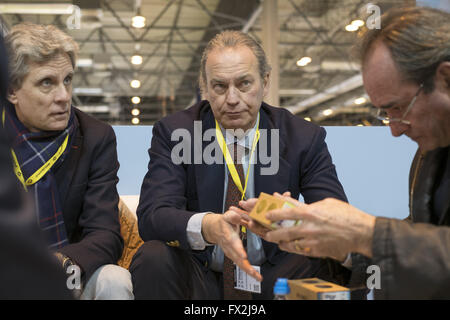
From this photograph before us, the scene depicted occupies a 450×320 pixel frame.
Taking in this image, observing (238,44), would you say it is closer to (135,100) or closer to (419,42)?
(419,42)

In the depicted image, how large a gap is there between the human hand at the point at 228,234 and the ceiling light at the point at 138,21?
414 inches

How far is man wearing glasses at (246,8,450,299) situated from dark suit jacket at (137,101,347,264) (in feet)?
1.56

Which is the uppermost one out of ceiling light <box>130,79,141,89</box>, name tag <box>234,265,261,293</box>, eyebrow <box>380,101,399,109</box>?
ceiling light <box>130,79,141,89</box>

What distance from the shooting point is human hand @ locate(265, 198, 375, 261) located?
1.29m

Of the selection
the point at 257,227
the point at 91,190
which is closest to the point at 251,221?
the point at 257,227

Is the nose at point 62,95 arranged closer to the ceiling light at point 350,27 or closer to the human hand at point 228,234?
the human hand at point 228,234

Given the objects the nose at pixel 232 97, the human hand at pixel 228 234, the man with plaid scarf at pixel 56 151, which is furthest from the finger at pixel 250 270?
the nose at pixel 232 97

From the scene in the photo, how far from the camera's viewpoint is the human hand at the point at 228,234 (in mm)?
1596

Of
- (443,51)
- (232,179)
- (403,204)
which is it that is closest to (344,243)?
(443,51)

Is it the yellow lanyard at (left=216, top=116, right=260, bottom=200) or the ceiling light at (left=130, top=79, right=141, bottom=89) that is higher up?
the ceiling light at (left=130, top=79, right=141, bottom=89)

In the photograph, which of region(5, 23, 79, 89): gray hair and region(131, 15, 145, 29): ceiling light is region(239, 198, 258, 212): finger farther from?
region(131, 15, 145, 29): ceiling light

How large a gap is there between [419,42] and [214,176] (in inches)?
40.5

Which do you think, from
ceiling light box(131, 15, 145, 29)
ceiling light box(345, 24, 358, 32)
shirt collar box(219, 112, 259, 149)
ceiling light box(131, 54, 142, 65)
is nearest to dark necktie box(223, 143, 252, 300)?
shirt collar box(219, 112, 259, 149)

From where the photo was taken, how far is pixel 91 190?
7.22 feet
